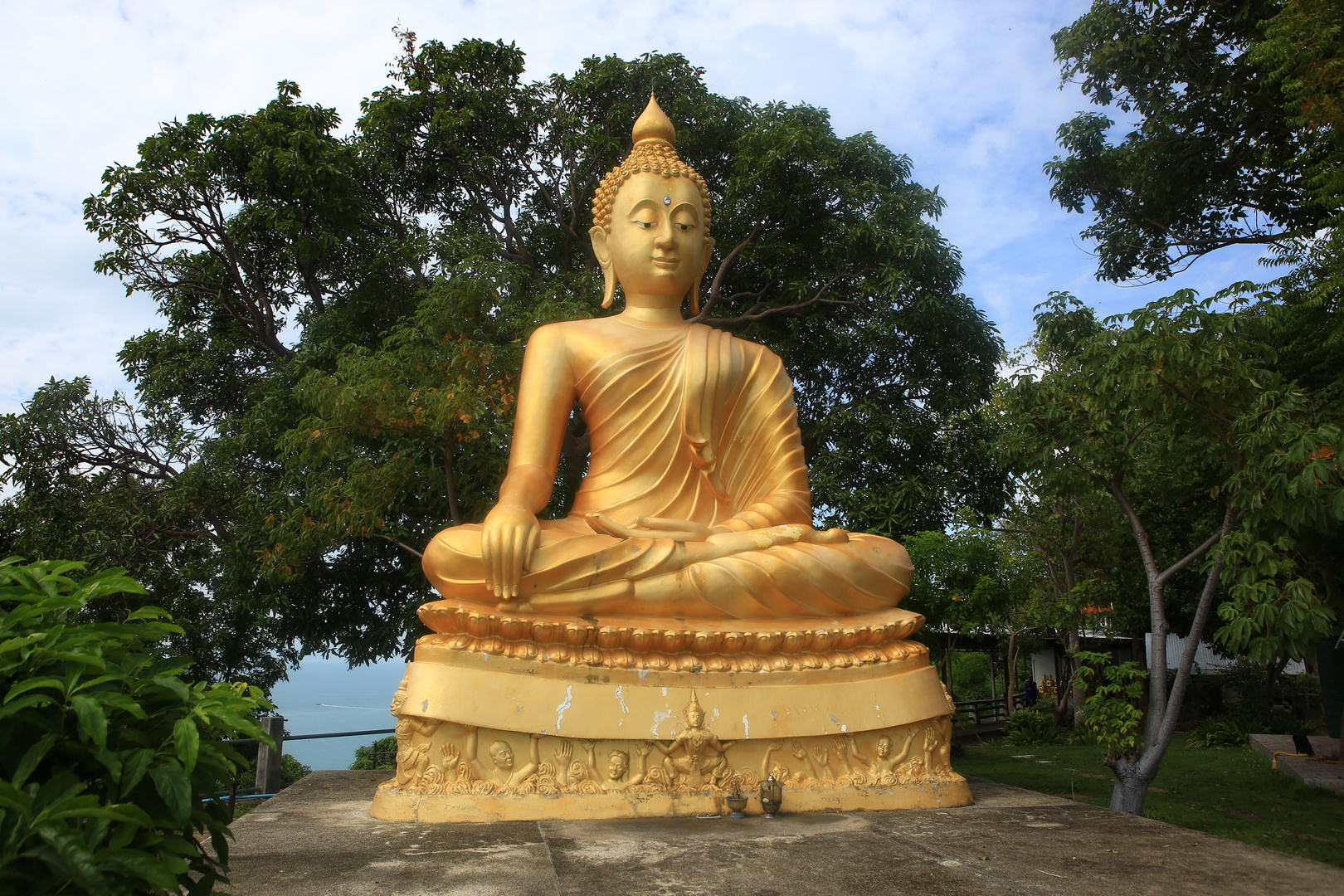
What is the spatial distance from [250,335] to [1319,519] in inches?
380

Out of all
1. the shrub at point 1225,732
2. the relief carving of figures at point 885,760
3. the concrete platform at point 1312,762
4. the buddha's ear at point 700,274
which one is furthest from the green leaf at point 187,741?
the shrub at point 1225,732

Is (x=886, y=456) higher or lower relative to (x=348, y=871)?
higher

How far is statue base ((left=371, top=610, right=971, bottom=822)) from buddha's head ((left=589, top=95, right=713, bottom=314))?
257 centimetres

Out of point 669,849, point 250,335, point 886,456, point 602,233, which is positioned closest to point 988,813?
point 669,849

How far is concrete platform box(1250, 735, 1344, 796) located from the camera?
28.6ft

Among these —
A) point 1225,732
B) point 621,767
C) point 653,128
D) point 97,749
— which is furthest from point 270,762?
point 1225,732

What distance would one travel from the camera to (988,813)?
4.22 metres

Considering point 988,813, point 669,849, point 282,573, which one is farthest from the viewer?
point 282,573

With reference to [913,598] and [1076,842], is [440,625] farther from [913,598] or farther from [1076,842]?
[913,598]

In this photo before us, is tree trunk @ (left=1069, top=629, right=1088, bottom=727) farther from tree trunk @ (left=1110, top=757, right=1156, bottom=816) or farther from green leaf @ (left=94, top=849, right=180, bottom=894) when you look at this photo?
green leaf @ (left=94, top=849, right=180, bottom=894)

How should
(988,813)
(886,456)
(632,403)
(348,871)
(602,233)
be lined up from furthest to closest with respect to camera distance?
(886,456), (602,233), (632,403), (988,813), (348,871)

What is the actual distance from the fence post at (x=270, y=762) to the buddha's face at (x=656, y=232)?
3.91 metres

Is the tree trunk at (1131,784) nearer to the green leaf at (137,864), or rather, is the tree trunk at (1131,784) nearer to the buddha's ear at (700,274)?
the buddha's ear at (700,274)

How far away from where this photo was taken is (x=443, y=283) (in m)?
7.50
